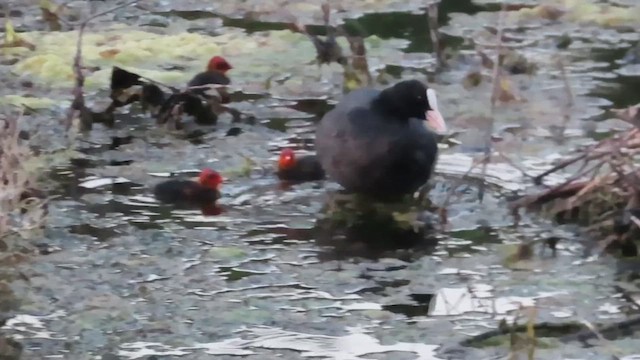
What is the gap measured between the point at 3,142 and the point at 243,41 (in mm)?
4875

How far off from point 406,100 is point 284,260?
1.25m

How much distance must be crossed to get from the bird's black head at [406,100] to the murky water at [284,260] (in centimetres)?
42

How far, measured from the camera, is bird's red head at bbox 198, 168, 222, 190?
20.8 ft

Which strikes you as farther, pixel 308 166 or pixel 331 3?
pixel 331 3

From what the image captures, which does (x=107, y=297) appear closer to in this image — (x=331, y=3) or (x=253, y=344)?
(x=253, y=344)

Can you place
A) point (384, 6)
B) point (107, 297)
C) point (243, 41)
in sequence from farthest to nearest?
point (384, 6)
point (243, 41)
point (107, 297)

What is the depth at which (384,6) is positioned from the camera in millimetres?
11531

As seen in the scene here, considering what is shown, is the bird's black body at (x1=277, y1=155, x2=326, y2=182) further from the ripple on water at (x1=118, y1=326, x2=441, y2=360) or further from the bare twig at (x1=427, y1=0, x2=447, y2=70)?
the bare twig at (x1=427, y1=0, x2=447, y2=70)

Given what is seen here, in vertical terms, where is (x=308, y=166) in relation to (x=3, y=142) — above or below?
below

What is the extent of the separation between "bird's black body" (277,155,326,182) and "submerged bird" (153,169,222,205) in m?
0.49

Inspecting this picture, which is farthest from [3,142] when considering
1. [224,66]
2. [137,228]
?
[224,66]

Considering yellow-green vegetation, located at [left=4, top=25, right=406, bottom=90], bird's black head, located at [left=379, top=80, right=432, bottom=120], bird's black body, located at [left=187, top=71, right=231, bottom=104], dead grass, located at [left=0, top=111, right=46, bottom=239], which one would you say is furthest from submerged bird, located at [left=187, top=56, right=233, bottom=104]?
dead grass, located at [left=0, top=111, right=46, bottom=239]

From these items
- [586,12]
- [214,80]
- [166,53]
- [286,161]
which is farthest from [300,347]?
[586,12]

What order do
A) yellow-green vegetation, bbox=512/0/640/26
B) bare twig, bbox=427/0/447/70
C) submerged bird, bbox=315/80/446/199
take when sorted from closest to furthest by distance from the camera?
submerged bird, bbox=315/80/446/199, bare twig, bbox=427/0/447/70, yellow-green vegetation, bbox=512/0/640/26
